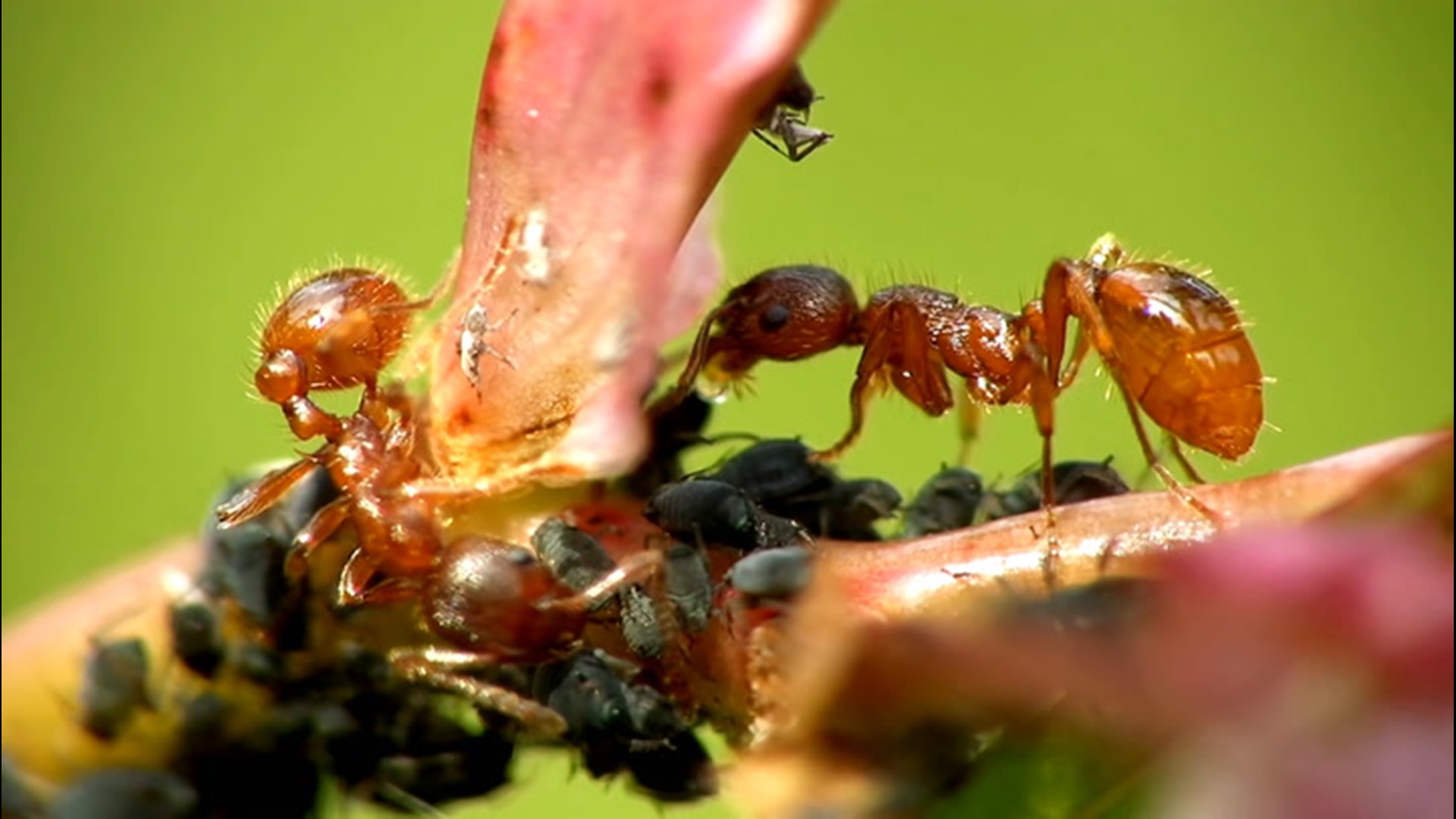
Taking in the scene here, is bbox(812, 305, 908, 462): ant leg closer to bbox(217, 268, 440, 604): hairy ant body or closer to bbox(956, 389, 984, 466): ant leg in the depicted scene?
bbox(956, 389, 984, 466): ant leg

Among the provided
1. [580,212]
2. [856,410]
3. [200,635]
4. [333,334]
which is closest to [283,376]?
[333,334]

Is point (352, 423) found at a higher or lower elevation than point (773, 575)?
higher

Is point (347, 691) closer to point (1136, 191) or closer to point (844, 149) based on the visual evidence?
point (844, 149)

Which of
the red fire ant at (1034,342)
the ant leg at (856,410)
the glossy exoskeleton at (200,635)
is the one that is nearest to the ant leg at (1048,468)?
the red fire ant at (1034,342)

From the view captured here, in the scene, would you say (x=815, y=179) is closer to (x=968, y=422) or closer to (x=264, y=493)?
(x=968, y=422)

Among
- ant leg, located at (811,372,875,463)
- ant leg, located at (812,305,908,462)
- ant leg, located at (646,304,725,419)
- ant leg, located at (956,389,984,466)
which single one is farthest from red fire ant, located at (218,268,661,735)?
ant leg, located at (956,389,984,466)

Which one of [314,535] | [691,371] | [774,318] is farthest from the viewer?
[774,318]
